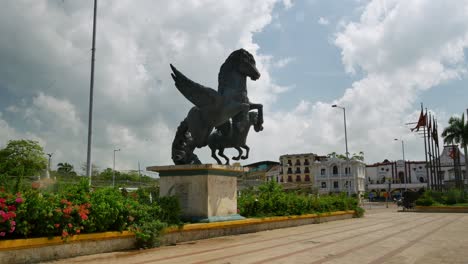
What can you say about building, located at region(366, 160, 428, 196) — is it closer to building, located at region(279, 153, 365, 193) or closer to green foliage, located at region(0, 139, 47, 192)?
building, located at region(279, 153, 365, 193)

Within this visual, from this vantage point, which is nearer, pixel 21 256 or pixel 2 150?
pixel 21 256

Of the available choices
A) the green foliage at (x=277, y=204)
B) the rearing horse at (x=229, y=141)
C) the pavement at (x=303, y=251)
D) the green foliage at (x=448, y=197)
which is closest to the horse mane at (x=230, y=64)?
the rearing horse at (x=229, y=141)

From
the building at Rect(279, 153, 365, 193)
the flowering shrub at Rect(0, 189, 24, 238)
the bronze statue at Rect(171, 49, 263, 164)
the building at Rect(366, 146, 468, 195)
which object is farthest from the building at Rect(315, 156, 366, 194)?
the flowering shrub at Rect(0, 189, 24, 238)

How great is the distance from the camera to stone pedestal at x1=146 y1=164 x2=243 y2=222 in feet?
31.0

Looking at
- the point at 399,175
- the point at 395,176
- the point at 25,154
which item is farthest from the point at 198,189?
the point at 399,175

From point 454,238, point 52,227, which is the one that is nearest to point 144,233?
point 52,227

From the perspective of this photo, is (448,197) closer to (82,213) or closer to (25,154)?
(82,213)

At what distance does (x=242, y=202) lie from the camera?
40.2 feet

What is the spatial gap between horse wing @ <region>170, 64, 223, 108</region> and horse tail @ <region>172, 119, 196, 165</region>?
116 centimetres

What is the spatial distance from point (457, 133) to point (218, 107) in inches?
1631

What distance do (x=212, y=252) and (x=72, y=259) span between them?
2.40m

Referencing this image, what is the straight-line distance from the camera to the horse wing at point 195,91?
10.3 m

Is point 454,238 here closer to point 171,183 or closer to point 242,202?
point 242,202

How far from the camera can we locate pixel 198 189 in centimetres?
949
